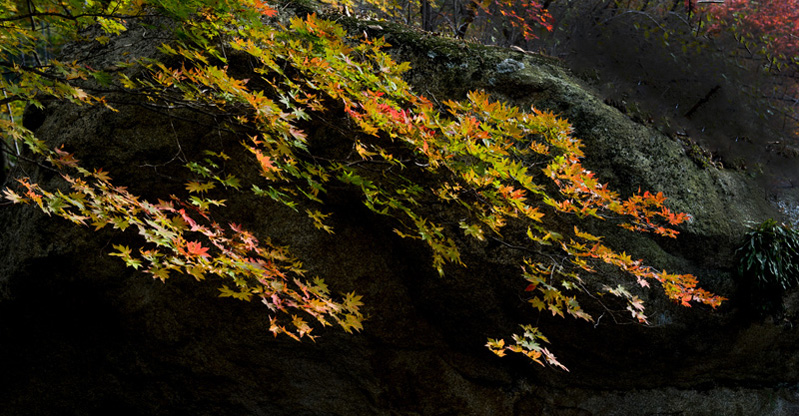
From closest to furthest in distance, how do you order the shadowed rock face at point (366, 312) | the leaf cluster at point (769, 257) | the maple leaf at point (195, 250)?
the maple leaf at point (195, 250) < the shadowed rock face at point (366, 312) < the leaf cluster at point (769, 257)

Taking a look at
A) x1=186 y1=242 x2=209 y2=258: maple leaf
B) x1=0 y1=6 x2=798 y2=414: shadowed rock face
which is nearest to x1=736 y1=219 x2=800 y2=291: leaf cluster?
x1=0 y1=6 x2=798 y2=414: shadowed rock face

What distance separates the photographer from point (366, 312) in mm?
4035

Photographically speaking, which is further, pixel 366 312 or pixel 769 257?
pixel 769 257

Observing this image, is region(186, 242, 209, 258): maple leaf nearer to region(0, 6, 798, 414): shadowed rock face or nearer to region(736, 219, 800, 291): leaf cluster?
region(0, 6, 798, 414): shadowed rock face

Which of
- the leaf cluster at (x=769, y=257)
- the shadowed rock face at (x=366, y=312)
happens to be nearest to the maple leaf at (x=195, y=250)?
the shadowed rock face at (x=366, y=312)

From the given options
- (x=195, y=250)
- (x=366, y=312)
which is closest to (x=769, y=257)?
(x=366, y=312)

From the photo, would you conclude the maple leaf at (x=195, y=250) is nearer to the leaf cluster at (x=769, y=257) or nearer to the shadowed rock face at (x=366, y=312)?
the shadowed rock face at (x=366, y=312)

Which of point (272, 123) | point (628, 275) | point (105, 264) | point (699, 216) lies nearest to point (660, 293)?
point (628, 275)

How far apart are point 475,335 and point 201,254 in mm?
2683

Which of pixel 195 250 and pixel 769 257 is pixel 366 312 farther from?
pixel 769 257

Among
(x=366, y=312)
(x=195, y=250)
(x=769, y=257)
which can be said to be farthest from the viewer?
(x=769, y=257)

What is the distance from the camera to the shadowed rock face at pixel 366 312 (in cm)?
371

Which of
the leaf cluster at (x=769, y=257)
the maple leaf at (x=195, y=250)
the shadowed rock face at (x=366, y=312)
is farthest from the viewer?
the leaf cluster at (x=769, y=257)

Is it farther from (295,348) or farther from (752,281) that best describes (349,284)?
(752,281)
